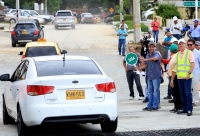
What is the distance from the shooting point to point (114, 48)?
3588 centimetres

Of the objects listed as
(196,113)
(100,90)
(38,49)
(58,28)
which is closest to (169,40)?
(38,49)

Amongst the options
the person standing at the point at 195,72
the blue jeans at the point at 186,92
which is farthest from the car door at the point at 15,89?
the person standing at the point at 195,72

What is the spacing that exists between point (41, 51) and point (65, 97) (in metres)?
11.2

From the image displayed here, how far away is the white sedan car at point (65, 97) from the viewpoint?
10570 mm

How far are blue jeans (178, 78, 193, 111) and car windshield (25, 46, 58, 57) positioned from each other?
333 inches

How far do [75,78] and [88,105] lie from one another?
510 millimetres

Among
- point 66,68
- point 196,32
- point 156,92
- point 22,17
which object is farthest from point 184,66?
point 22,17

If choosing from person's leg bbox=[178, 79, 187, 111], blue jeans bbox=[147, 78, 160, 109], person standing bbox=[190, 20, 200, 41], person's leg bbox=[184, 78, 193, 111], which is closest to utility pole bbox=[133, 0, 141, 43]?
person standing bbox=[190, 20, 200, 41]

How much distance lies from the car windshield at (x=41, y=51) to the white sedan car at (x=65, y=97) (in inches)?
404

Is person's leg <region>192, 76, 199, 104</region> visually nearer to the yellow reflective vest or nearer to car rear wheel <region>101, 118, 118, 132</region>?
the yellow reflective vest

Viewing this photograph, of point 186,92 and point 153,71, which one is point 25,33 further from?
point 186,92

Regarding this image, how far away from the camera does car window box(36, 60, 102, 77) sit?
36.3 ft

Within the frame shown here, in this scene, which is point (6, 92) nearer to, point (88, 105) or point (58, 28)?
point (88, 105)

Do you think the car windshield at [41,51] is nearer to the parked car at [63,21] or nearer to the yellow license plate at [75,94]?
the yellow license plate at [75,94]
